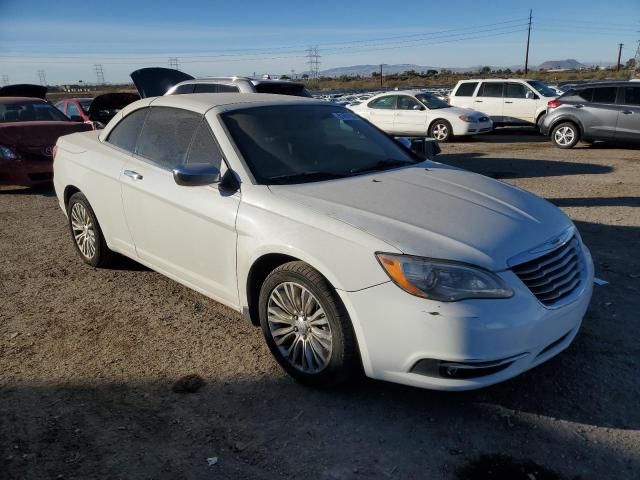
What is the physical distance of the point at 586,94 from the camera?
13.1 m

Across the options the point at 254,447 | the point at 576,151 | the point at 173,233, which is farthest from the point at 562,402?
the point at 576,151

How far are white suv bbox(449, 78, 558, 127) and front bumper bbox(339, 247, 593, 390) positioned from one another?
48.8 ft

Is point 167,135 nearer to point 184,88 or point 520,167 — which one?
point 184,88

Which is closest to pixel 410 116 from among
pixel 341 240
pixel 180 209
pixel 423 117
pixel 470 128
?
pixel 423 117

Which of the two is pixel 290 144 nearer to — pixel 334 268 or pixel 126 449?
pixel 334 268

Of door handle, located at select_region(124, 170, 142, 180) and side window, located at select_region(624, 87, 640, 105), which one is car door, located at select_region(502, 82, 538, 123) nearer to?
side window, located at select_region(624, 87, 640, 105)

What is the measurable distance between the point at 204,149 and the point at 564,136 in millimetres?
12049

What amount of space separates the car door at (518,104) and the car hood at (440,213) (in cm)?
1380

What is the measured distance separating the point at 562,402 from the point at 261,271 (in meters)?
1.86

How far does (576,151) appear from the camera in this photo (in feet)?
43.1

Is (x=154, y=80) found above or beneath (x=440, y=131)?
above

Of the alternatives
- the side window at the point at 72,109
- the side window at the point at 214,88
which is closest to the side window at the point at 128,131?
the side window at the point at 214,88

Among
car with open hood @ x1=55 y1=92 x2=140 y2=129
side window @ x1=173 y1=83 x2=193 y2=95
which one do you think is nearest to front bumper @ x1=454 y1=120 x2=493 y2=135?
side window @ x1=173 y1=83 x2=193 y2=95

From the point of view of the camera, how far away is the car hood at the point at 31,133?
8.90 metres
